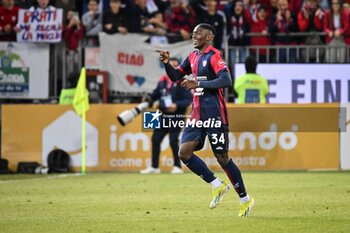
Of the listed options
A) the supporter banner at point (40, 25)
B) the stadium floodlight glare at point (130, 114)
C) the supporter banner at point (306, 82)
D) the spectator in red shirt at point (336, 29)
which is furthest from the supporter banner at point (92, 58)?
the spectator in red shirt at point (336, 29)

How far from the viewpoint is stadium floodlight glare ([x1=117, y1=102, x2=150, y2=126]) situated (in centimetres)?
2144

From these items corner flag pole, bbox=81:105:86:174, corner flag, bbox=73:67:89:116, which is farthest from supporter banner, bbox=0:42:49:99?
corner flag pole, bbox=81:105:86:174

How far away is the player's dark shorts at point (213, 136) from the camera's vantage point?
11883 mm

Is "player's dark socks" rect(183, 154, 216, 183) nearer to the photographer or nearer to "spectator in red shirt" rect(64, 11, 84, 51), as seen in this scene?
the photographer

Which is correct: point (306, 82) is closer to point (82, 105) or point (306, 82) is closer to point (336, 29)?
point (336, 29)

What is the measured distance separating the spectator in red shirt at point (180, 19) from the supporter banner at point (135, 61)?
39 cm

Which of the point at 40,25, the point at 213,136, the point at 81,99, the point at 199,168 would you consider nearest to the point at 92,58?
the point at 40,25

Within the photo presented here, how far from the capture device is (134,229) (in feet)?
33.0

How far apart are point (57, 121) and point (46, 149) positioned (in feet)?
2.51

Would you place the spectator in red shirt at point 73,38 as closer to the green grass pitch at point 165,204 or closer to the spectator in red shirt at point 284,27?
the green grass pitch at point 165,204

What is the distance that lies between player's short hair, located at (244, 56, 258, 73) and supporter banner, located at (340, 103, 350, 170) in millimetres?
2432

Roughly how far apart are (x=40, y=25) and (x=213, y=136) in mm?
11857

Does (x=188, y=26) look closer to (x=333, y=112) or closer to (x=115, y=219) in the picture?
(x=333, y=112)

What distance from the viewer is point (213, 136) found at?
1190 cm
